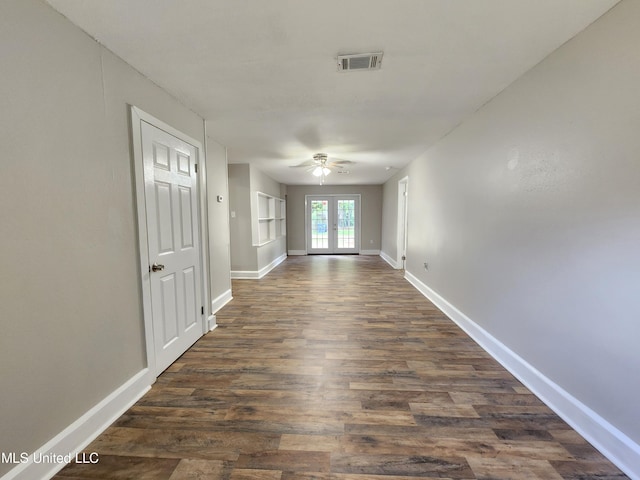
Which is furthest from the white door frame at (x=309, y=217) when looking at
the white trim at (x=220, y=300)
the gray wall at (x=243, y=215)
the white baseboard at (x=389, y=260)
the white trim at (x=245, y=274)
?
the white trim at (x=220, y=300)

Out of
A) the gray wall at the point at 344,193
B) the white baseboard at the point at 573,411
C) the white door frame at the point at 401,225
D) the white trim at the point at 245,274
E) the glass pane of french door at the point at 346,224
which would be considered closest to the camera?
the white baseboard at the point at 573,411

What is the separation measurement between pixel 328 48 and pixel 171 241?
192 cm

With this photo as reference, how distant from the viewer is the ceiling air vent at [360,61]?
1779 mm

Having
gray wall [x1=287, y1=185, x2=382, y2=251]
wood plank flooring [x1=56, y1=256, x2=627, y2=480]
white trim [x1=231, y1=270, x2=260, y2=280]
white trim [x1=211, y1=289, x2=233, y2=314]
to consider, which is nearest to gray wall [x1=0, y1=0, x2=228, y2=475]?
wood plank flooring [x1=56, y1=256, x2=627, y2=480]

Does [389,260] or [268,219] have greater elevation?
[268,219]

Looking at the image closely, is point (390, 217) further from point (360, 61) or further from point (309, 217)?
point (360, 61)

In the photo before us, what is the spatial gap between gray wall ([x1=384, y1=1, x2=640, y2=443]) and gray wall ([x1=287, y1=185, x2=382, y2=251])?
19.3 ft

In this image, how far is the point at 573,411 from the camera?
64.2 inches

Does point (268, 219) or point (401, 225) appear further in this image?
point (268, 219)

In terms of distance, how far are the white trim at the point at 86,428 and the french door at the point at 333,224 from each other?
7.03 m

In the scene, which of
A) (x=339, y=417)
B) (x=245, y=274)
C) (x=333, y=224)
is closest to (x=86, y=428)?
(x=339, y=417)

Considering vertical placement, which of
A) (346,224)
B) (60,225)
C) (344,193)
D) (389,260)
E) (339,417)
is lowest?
(339,417)

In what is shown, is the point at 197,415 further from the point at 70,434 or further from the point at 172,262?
the point at 172,262

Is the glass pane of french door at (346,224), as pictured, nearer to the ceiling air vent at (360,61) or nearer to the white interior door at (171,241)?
the white interior door at (171,241)
